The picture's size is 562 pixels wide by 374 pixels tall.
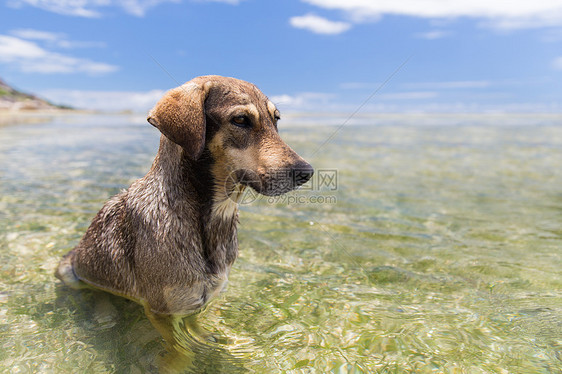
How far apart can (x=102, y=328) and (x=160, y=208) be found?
1490 mm

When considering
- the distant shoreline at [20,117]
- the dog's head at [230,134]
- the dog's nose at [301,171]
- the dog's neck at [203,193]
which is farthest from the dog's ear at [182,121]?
the distant shoreline at [20,117]

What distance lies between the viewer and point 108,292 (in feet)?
15.2

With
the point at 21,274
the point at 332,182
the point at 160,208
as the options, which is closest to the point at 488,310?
the point at 160,208

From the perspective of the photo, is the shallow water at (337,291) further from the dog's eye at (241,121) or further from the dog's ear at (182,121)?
the dog's eye at (241,121)

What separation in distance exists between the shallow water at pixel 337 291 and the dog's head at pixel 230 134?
63.5 inches

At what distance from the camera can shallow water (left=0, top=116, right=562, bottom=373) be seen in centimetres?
358

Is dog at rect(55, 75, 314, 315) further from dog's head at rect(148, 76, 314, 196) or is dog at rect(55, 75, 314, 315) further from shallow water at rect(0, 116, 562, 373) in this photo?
shallow water at rect(0, 116, 562, 373)

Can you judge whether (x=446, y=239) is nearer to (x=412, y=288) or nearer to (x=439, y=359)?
(x=412, y=288)

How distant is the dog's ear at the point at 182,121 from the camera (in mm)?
3521

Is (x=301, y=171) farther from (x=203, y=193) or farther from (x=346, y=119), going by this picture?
(x=346, y=119)

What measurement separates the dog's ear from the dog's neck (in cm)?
24

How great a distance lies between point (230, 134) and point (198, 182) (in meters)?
0.60

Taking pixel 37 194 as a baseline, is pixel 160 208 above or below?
above

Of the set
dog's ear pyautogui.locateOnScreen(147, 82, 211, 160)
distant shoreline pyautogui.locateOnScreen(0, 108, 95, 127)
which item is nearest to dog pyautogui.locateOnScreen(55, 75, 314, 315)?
dog's ear pyautogui.locateOnScreen(147, 82, 211, 160)
